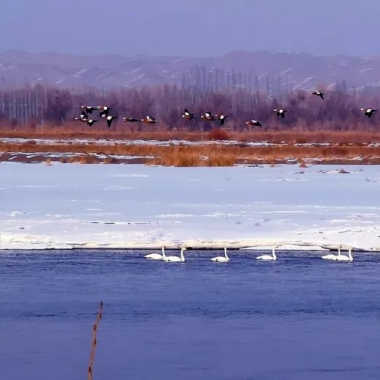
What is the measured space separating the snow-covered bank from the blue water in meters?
1.37

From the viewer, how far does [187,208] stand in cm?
1953

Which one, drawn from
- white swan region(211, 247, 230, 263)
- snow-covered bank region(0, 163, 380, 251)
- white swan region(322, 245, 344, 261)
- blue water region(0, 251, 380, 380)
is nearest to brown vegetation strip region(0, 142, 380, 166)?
snow-covered bank region(0, 163, 380, 251)

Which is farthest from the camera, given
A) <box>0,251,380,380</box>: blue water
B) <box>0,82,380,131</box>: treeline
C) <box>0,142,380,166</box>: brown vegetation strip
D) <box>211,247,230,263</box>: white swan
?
<box>0,82,380,131</box>: treeline

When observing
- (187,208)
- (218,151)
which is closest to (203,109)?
(218,151)

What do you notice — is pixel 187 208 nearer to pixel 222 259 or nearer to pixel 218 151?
pixel 222 259

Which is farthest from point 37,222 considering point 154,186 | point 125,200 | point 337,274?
point 154,186

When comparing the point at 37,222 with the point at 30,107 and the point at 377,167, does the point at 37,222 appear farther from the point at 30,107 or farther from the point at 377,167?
the point at 30,107

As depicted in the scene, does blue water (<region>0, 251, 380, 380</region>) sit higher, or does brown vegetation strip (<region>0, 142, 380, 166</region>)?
blue water (<region>0, 251, 380, 380</region>)

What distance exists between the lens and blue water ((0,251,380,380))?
8258mm

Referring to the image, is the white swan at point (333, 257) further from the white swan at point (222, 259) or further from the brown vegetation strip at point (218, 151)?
the brown vegetation strip at point (218, 151)

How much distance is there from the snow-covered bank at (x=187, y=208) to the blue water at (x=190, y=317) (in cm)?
137

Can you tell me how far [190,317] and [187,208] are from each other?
952cm

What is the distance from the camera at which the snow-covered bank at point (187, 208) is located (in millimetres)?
15266

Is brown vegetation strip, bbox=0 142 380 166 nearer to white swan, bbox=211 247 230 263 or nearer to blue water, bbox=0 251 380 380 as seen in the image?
white swan, bbox=211 247 230 263
